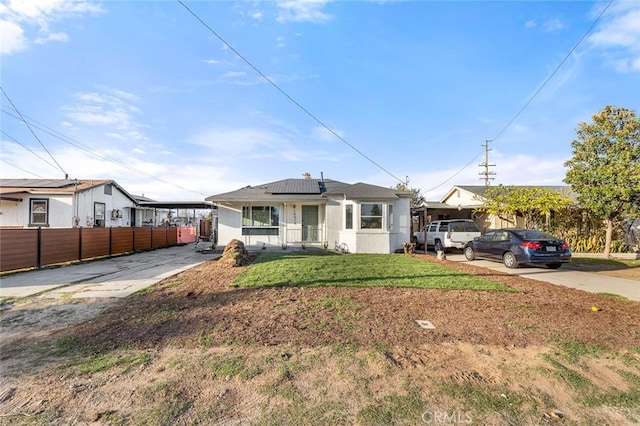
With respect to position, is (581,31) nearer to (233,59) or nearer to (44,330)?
(233,59)

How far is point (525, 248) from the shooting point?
11.3 meters

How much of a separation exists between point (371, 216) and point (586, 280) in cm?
839

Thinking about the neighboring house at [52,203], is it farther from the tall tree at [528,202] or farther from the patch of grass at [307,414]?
the tall tree at [528,202]

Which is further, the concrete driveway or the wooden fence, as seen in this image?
the wooden fence

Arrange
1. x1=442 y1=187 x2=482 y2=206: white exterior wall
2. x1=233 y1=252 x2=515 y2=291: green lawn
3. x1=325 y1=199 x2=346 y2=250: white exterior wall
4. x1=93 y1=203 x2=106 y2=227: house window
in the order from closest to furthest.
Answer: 1. x1=233 y1=252 x2=515 y2=291: green lawn
2. x1=325 y1=199 x2=346 y2=250: white exterior wall
3. x1=93 y1=203 x2=106 y2=227: house window
4. x1=442 y1=187 x2=482 y2=206: white exterior wall

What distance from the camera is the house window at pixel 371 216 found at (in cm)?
1561

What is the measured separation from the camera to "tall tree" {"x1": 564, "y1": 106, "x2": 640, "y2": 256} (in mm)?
14328

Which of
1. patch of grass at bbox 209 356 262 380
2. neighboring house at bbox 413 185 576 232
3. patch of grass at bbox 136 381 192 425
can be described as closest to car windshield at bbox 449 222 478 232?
neighboring house at bbox 413 185 576 232

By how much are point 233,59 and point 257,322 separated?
9.59 m

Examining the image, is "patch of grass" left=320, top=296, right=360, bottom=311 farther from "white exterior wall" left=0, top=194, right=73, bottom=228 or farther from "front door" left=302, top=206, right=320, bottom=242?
"white exterior wall" left=0, top=194, right=73, bottom=228

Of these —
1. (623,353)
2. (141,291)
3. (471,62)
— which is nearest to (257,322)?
(141,291)

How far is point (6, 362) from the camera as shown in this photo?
3.70 metres

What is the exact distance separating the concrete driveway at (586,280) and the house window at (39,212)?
24.4m

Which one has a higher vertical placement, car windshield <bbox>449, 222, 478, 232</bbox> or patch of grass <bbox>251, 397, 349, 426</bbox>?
car windshield <bbox>449, 222, 478, 232</bbox>
